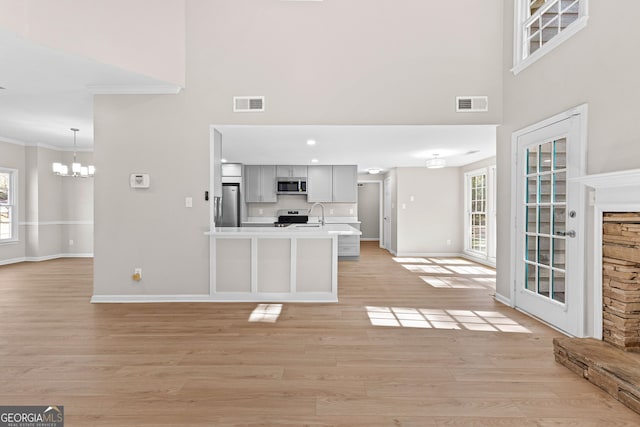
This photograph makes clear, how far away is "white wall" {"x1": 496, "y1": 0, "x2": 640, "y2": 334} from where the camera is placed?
7.85 ft

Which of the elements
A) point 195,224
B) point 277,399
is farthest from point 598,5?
point 195,224

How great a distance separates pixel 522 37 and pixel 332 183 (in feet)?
16.2

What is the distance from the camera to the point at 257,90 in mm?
4039

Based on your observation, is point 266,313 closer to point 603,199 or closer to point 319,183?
point 603,199

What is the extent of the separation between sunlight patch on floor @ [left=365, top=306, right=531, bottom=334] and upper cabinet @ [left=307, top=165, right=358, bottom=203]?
178 inches

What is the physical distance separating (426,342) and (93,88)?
4.37 metres

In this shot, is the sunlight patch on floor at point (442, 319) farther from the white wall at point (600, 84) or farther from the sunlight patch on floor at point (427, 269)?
the sunlight patch on floor at point (427, 269)

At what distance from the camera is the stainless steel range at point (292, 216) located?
8.23 meters

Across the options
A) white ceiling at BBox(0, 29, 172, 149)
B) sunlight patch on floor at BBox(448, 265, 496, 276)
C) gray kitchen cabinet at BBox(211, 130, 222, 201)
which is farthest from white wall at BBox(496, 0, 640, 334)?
white ceiling at BBox(0, 29, 172, 149)

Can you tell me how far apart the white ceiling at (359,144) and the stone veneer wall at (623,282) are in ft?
6.91

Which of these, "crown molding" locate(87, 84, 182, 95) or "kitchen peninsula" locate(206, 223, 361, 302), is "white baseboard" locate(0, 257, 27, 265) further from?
"kitchen peninsula" locate(206, 223, 361, 302)

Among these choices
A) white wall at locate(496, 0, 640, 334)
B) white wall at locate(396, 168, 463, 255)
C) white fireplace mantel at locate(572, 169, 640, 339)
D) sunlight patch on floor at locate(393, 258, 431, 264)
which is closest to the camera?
white fireplace mantel at locate(572, 169, 640, 339)

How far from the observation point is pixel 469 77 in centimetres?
403

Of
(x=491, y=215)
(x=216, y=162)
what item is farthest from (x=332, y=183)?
(x=216, y=162)
